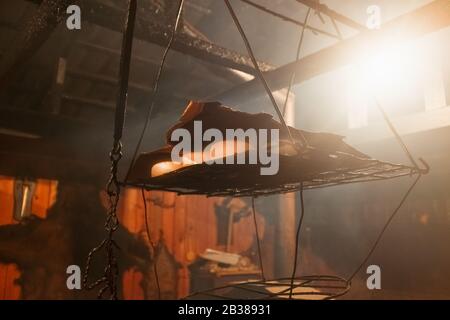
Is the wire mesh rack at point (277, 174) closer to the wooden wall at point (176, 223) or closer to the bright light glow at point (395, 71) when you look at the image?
the bright light glow at point (395, 71)

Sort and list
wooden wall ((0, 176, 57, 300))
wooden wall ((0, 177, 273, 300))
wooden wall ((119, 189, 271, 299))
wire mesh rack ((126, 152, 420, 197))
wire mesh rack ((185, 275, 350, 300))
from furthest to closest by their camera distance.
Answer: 1. wooden wall ((119, 189, 271, 299))
2. wooden wall ((0, 177, 273, 300))
3. wooden wall ((0, 176, 57, 300))
4. wire mesh rack ((185, 275, 350, 300))
5. wire mesh rack ((126, 152, 420, 197))

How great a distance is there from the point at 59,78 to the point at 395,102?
18.7 feet

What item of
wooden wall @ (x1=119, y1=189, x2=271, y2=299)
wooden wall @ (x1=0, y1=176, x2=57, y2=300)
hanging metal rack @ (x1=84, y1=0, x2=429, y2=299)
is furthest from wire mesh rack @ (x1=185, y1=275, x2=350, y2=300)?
wooden wall @ (x1=0, y1=176, x2=57, y2=300)

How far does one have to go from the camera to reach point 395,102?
6.55 meters

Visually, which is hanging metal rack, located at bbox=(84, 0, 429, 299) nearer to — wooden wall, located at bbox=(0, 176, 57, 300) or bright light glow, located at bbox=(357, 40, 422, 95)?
bright light glow, located at bbox=(357, 40, 422, 95)

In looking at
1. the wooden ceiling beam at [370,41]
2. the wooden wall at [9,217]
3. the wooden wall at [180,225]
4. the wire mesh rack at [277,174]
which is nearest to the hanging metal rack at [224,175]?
the wire mesh rack at [277,174]

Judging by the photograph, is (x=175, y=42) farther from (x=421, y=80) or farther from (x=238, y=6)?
(x=421, y=80)

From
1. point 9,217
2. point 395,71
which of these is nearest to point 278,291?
point 9,217

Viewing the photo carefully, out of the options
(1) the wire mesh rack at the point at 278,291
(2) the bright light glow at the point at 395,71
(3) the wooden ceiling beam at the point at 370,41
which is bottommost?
(1) the wire mesh rack at the point at 278,291

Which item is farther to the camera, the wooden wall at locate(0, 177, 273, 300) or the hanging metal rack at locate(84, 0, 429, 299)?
the wooden wall at locate(0, 177, 273, 300)

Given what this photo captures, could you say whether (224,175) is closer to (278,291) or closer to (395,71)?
(278,291)

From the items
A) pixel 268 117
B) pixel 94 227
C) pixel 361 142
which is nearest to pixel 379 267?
pixel 361 142

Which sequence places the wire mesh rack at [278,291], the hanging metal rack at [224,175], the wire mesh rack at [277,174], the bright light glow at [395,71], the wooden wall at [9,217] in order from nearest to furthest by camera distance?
the hanging metal rack at [224,175] → the wire mesh rack at [277,174] → the wire mesh rack at [278,291] → the wooden wall at [9,217] → the bright light glow at [395,71]

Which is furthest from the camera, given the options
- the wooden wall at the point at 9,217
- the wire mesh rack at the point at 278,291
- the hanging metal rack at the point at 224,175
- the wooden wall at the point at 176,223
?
the wooden wall at the point at 176,223
